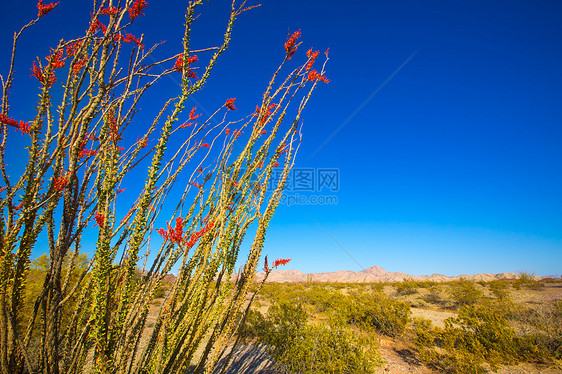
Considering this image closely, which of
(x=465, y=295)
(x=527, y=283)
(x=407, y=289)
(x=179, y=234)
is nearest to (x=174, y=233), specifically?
(x=179, y=234)

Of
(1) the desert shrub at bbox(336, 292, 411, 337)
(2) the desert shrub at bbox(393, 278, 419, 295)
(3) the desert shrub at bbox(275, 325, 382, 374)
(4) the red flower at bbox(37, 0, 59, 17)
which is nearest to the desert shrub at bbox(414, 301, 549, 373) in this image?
(1) the desert shrub at bbox(336, 292, 411, 337)

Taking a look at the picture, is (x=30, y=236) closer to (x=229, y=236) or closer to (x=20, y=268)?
(x=20, y=268)

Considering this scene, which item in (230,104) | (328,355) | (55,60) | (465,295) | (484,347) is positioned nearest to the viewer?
(55,60)

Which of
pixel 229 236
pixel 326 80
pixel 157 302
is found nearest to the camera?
pixel 229 236

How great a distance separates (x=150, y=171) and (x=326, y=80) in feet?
4.85

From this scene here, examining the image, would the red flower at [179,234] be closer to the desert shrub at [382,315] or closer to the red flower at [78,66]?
the red flower at [78,66]

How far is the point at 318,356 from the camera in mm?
4340

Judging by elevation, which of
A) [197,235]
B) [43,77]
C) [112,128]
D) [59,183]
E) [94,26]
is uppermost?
[94,26]

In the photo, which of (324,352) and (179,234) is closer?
(179,234)

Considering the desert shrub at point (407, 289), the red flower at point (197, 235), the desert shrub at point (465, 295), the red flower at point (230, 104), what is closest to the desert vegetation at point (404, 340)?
the desert shrub at point (465, 295)

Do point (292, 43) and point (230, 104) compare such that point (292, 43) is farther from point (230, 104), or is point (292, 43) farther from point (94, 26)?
point (94, 26)

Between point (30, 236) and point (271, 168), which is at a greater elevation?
point (271, 168)

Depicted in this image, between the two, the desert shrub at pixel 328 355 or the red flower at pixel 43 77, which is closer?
the red flower at pixel 43 77

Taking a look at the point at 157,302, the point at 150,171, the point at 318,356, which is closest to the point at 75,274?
the point at 318,356
